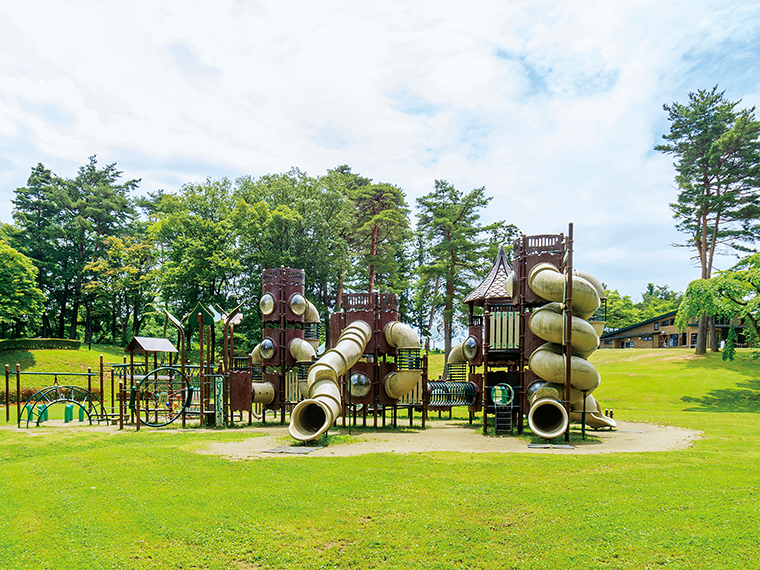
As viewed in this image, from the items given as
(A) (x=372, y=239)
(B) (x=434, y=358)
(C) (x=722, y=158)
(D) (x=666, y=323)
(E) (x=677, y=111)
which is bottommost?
(B) (x=434, y=358)

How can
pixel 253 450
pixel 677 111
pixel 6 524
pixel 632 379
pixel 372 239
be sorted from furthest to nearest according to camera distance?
1. pixel 372 239
2. pixel 677 111
3. pixel 632 379
4. pixel 253 450
5. pixel 6 524

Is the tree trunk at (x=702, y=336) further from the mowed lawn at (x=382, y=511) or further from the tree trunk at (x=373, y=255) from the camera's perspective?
the mowed lawn at (x=382, y=511)

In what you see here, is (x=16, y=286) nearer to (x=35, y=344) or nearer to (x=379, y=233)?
(x=35, y=344)

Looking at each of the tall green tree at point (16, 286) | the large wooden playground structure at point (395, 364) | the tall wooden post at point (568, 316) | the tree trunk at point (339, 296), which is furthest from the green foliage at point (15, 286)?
the tall wooden post at point (568, 316)

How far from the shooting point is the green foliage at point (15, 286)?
43.6 metres

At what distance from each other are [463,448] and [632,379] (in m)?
29.2

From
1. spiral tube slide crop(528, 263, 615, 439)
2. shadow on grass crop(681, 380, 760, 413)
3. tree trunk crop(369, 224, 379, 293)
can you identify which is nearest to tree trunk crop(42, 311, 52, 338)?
tree trunk crop(369, 224, 379, 293)

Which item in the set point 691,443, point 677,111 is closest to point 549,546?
point 691,443

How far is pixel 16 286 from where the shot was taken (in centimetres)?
4447

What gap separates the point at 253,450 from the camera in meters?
14.7

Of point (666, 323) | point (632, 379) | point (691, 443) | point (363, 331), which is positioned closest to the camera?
point (691, 443)

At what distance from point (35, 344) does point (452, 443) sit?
41818mm

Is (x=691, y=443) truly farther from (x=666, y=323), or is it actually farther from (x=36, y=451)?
(x=666, y=323)

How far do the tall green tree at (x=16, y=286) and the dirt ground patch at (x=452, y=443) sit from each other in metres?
36.1
